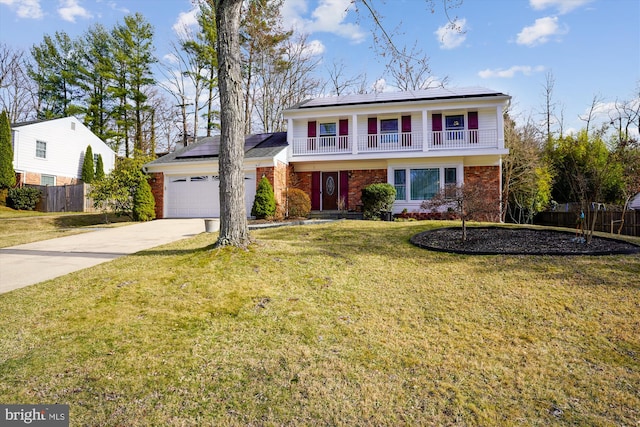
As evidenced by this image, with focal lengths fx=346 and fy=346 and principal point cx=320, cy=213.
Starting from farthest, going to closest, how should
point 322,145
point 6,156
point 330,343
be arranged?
point 6,156, point 322,145, point 330,343

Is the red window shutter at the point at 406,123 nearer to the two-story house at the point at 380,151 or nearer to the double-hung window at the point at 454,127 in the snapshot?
the two-story house at the point at 380,151

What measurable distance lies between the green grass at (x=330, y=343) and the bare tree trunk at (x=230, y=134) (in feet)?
1.68

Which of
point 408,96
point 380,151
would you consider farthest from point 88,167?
point 408,96

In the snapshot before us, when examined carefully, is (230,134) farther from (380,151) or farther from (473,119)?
(473,119)

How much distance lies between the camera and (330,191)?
18203mm

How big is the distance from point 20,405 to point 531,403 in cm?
419

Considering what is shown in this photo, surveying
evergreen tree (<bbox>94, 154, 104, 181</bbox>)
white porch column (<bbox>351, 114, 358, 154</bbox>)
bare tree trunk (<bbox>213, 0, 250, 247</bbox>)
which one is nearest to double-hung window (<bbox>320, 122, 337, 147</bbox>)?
white porch column (<bbox>351, 114, 358, 154</bbox>)

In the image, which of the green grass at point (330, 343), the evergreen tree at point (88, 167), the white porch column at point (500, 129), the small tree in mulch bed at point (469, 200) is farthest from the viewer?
the evergreen tree at point (88, 167)

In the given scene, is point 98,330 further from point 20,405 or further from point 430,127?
point 430,127

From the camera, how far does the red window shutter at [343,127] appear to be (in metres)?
18.4

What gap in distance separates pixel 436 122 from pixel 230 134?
13607 millimetres

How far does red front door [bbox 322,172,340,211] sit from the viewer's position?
18109 millimetres

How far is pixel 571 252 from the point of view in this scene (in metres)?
6.62

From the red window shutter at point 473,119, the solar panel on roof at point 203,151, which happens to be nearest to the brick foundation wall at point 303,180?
the solar panel on roof at point 203,151
